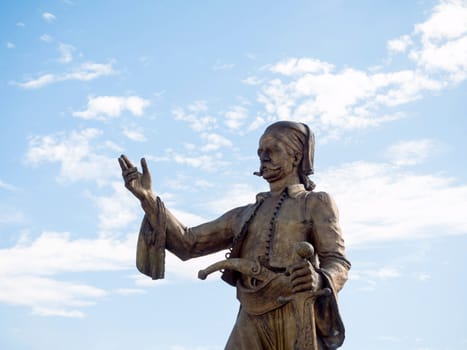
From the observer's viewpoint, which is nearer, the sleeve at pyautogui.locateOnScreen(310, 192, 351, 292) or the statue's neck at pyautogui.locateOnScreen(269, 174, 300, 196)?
the sleeve at pyautogui.locateOnScreen(310, 192, 351, 292)

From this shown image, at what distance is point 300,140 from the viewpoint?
9039mm

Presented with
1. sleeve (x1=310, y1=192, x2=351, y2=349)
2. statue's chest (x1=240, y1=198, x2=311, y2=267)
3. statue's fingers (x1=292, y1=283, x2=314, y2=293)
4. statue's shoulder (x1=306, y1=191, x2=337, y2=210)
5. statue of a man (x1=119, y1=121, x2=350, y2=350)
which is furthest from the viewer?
statue's shoulder (x1=306, y1=191, x2=337, y2=210)

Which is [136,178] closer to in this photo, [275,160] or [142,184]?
[142,184]

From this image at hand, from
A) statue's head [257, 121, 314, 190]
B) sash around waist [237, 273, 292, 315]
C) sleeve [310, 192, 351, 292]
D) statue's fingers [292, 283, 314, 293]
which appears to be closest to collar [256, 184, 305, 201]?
statue's head [257, 121, 314, 190]

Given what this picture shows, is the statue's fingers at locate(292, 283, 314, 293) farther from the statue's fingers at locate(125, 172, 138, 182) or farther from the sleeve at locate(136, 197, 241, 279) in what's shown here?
the statue's fingers at locate(125, 172, 138, 182)

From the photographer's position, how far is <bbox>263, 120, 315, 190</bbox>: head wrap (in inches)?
354

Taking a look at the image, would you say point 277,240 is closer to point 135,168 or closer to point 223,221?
point 223,221

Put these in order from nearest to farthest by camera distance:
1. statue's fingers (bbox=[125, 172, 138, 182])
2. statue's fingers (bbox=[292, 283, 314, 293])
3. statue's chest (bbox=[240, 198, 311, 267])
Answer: statue's fingers (bbox=[292, 283, 314, 293])
statue's chest (bbox=[240, 198, 311, 267])
statue's fingers (bbox=[125, 172, 138, 182])

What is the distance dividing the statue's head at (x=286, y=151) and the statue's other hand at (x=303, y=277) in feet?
5.37

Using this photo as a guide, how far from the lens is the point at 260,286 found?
815cm

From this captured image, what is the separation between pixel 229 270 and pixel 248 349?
0.87 m

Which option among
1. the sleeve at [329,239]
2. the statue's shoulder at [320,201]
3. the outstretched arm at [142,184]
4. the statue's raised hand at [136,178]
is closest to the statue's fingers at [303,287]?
the sleeve at [329,239]

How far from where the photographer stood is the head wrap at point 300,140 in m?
8.99

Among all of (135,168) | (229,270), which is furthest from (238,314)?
(135,168)
